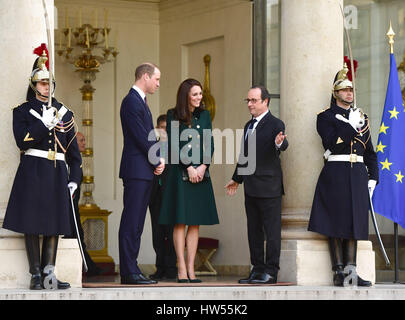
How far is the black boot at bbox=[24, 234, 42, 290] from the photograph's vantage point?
10.0m

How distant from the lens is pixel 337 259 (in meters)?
11.0

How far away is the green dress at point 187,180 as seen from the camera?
11.0 meters

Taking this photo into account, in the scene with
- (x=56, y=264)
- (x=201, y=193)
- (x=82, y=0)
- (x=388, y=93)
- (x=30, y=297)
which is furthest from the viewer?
(x=82, y=0)

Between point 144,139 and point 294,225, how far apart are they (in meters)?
1.80

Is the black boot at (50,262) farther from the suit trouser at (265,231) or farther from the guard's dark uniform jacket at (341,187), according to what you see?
the guard's dark uniform jacket at (341,187)

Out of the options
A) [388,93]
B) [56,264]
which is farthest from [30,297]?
[388,93]

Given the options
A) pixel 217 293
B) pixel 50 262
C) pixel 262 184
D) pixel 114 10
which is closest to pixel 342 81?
pixel 262 184

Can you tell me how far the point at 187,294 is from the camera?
32.1 feet

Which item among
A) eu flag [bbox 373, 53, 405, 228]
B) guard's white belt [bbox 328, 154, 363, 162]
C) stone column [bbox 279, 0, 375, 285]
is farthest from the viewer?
eu flag [bbox 373, 53, 405, 228]

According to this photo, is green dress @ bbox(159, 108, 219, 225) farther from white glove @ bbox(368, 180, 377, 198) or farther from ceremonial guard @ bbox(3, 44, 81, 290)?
white glove @ bbox(368, 180, 377, 198)

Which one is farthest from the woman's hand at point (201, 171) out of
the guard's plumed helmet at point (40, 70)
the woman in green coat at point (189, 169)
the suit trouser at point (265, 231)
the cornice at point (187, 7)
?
the cornice at point (187, 7)

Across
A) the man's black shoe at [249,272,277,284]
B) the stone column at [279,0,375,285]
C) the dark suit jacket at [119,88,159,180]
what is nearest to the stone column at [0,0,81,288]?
the dark suit jacket at [119,88,159,180]

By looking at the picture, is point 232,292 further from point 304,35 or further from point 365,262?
point 304,35

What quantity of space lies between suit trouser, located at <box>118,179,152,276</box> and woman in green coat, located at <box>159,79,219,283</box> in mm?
565
